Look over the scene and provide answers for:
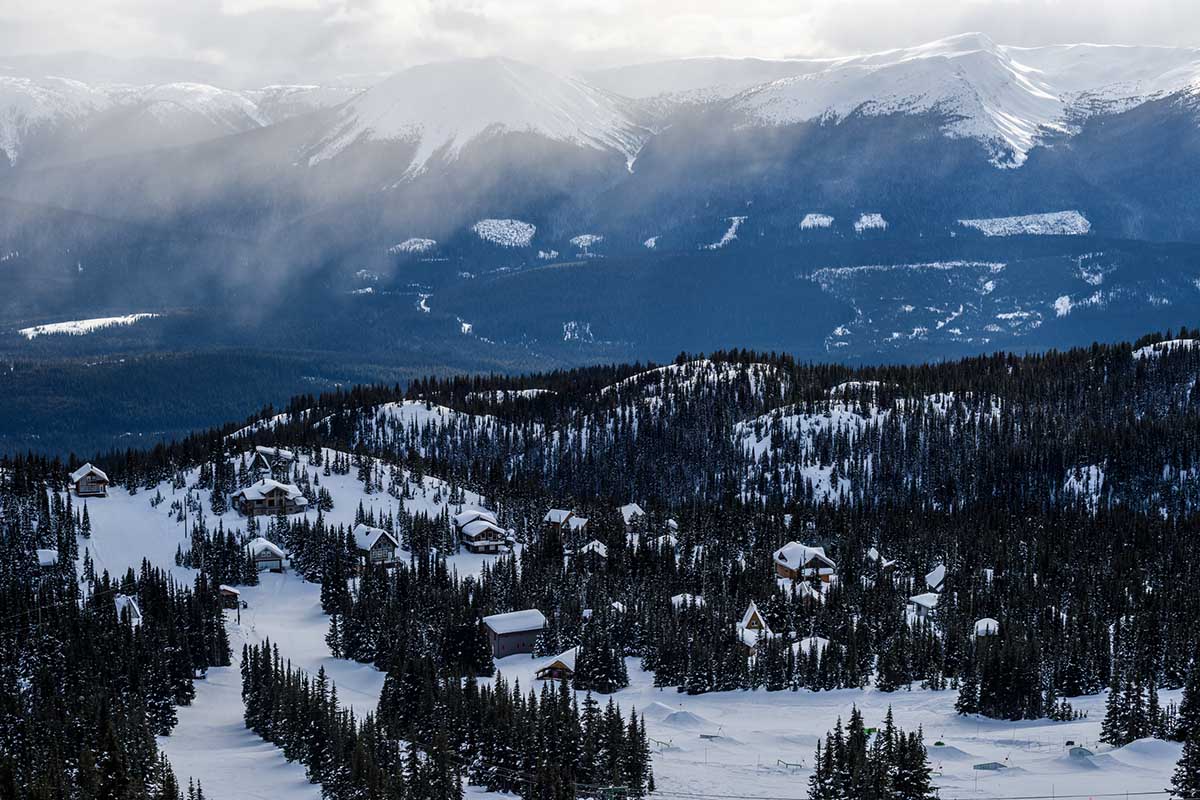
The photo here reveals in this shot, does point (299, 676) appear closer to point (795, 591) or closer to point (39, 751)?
point (39, 751)

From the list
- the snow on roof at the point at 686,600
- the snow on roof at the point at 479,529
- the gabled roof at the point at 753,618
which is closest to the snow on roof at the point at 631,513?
the snow on roof at the point at 479,529

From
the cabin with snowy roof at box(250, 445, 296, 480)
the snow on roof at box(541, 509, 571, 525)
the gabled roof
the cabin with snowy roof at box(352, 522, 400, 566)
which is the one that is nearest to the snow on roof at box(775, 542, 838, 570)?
the gabled roof

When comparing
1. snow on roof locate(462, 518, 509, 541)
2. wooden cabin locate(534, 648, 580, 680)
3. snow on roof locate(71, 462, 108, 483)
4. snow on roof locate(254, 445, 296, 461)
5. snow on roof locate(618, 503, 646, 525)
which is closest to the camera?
wooden cabin locate(534, 648, 580, 680)

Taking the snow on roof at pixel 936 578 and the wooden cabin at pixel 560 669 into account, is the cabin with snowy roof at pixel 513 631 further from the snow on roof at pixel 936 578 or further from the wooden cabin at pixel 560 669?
the snow on roof at pixel 936 578

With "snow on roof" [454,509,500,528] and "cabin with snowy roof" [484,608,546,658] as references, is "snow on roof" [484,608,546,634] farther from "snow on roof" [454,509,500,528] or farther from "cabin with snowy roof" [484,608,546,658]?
"snow on roof" [454,509,500,528]

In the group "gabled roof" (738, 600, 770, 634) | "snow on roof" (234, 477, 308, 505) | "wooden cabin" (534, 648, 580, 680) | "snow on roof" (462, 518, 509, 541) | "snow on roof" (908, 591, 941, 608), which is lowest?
"wooden cabin" (534, 648, 580, 680)

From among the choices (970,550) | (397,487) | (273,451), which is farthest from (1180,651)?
(273,451)
